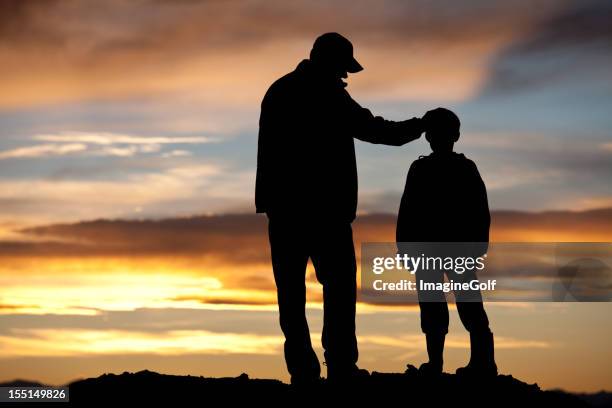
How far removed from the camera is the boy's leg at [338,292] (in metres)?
11.2

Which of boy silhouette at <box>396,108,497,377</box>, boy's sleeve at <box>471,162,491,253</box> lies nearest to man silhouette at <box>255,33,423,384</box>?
boy silhouette at <box>396,108,497,377</box>

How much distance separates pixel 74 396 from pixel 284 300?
2.84 meters

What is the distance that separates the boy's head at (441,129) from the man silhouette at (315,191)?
2.31 feet

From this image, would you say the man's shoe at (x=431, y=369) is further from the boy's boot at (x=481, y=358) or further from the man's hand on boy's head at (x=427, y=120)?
the man's hand on boy's head at (x=427, y=120)

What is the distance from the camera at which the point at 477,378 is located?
1234 centimetres

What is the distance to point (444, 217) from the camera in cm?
1202

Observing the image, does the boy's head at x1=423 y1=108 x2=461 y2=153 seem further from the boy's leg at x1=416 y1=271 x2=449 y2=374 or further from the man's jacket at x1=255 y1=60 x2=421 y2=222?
the boy's leg at x1=416 y1=271 x2=449 y2=374

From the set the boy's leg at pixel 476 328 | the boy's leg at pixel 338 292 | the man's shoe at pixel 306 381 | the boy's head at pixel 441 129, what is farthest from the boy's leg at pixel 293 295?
the boy's head at pixel 441 129

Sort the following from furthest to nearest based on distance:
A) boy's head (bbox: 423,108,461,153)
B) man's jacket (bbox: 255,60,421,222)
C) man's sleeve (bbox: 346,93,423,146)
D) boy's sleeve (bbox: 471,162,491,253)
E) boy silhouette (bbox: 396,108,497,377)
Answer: boy's sleeve (bbox: 471,162,491,253), boy silhouette (bbox: 396,108,497,377), boy's head (bbox: 423,108,461,153), man's sleeve (bbox: 346,93,423,146), man's jacket (bbox: 255,60,421,222)

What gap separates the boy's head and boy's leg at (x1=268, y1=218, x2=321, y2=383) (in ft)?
6.64

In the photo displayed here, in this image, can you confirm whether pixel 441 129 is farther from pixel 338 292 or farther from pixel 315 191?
pixel 338 292

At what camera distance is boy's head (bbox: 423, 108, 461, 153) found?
11859mm

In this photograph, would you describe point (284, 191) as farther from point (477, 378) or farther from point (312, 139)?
point (477, 378)

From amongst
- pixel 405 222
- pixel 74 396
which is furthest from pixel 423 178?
pixel 74 396
